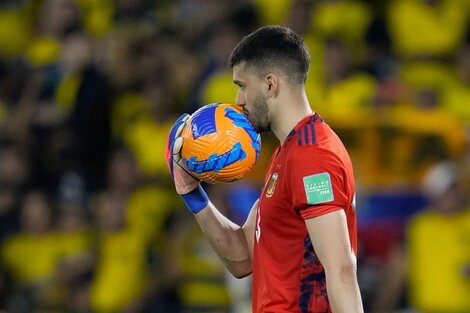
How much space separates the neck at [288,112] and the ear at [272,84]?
31mm

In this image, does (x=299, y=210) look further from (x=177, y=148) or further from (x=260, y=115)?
(x=177, y=148)

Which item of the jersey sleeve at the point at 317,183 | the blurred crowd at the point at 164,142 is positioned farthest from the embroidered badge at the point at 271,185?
the blurred crowd at the point at 164,142

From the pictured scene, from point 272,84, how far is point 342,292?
0.87 m

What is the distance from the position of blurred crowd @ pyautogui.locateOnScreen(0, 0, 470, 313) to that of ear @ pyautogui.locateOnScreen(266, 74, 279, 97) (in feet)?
12.0

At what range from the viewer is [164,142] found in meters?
8.92

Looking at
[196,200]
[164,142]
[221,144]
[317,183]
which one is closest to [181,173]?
[196,200]

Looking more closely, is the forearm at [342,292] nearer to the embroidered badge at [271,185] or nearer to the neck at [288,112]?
the embroidered badge at [271,185]

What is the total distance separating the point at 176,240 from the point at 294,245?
435 cm

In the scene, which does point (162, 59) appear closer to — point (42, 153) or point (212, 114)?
point (42, 153)

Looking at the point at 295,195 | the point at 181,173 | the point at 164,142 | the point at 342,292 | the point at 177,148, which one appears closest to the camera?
the point at 342,292

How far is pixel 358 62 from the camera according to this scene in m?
9.02

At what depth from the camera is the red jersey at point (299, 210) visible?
372 centimetres

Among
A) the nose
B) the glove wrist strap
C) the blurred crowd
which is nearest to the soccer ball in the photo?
the nose

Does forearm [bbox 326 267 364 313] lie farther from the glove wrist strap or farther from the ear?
the glove wrist strap
